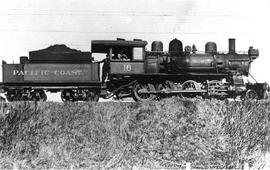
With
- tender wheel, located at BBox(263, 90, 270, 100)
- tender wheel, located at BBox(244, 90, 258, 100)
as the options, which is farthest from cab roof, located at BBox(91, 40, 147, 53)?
tender wheel, located at BBox(263, 90, 270, 100)

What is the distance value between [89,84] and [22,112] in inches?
145

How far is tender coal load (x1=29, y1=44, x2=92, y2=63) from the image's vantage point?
1728 cm

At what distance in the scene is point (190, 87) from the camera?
1742cm

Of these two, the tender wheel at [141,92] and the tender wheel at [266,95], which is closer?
the tender wheel at [141,92]

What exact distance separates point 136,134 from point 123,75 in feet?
11.4

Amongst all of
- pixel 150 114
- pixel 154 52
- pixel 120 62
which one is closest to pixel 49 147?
pixel 150 114

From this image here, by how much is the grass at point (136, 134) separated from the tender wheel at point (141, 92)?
223cm

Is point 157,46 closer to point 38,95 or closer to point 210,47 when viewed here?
point 210,47

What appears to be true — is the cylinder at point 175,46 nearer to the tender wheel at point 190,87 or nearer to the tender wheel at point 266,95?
the tender wheel at point 190,87

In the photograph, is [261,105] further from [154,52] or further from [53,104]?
[53,104]

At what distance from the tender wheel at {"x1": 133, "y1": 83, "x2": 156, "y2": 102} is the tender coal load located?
2.41 meters

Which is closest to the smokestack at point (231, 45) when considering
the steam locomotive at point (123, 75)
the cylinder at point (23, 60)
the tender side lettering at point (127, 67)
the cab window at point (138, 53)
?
the steam locomotive at point (123, 75)

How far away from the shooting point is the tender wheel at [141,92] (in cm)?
1689

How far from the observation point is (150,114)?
14.6 metres
